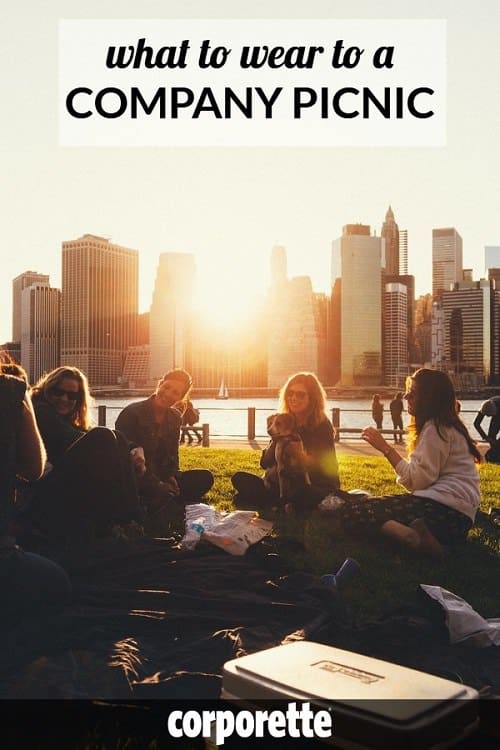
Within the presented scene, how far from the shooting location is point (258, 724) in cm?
206

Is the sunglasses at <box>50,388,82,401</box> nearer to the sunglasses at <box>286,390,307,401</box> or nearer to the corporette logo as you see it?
the sunglasses at <box>286,390,307,401</box>

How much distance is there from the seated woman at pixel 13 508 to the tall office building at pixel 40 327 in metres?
95.5

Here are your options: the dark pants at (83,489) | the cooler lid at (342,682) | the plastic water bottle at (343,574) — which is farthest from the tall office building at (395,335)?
the cooler lid at (342,682)

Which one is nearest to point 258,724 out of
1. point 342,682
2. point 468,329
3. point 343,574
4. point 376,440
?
point 342,682

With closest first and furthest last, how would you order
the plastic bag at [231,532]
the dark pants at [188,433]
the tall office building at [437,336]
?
the plastic bag at [231,532]
the dark pants at [188,433]
the tall office building at [437,336]

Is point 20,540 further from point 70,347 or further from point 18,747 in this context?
point 70,347

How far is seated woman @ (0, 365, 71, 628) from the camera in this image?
122 inches

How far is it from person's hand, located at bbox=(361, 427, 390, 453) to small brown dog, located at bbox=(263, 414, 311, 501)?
1.12 m

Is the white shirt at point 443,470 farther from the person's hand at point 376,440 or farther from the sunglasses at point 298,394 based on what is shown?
the sunglasses at point 298,394

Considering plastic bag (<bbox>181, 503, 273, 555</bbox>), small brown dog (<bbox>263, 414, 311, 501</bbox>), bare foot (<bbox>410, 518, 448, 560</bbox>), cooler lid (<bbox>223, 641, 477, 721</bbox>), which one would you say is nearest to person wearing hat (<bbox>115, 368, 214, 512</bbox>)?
small brown dog (<bbox>263, 414, 311, 501</bbox>)

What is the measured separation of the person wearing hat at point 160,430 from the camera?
6.70 meters

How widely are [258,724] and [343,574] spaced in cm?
236

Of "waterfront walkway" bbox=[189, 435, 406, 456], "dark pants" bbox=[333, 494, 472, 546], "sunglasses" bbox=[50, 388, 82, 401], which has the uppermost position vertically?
"sunglasses" bbox=[50, 388, 82, 401]

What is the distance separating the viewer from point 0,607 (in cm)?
320
